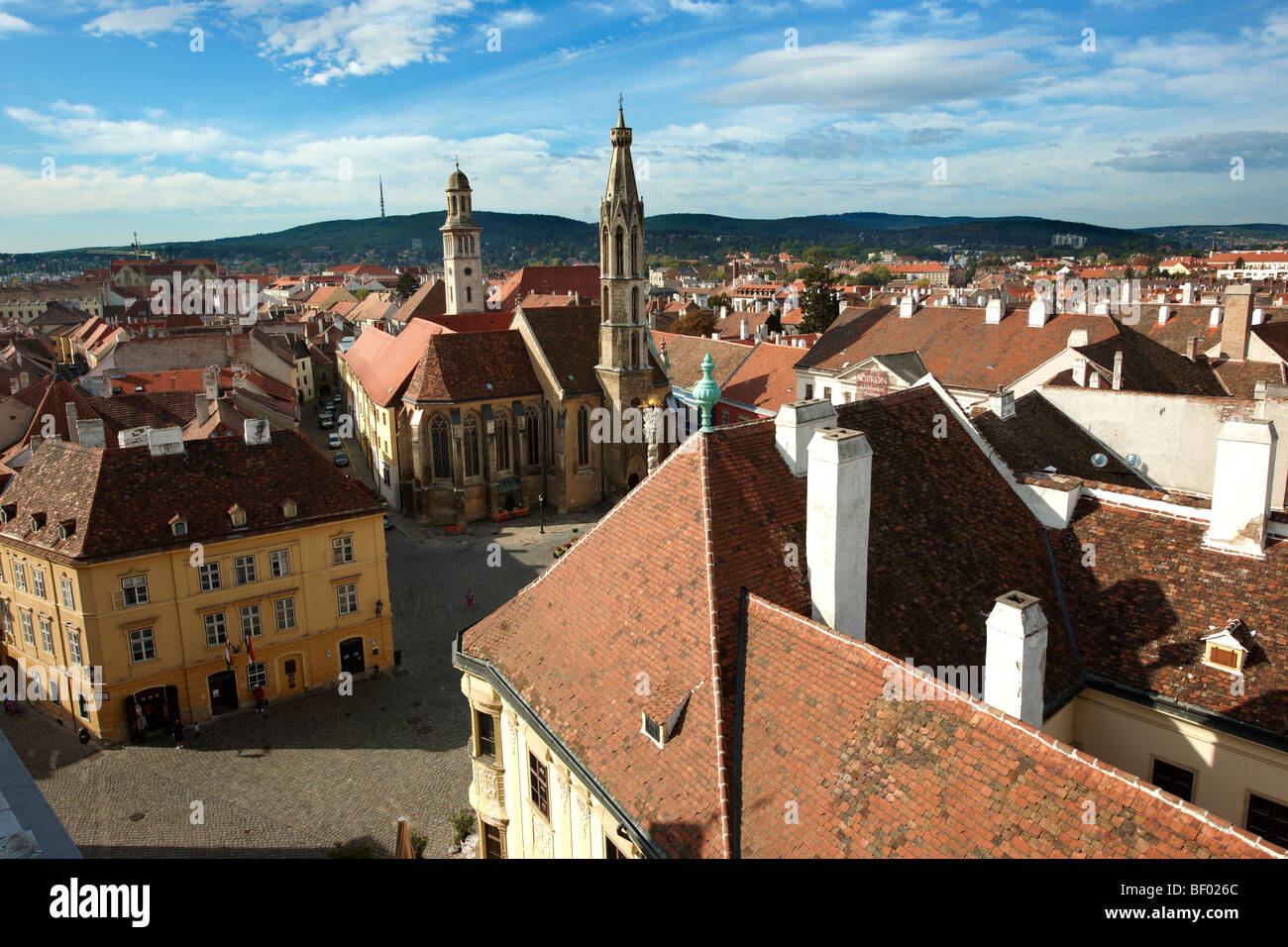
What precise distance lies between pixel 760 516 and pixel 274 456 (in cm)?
2196

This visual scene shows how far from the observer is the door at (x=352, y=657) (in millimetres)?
31125

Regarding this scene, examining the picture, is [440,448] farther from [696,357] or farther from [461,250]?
[461,250]

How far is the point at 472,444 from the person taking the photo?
5194cm

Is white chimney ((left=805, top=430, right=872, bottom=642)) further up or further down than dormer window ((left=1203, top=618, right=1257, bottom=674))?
further up

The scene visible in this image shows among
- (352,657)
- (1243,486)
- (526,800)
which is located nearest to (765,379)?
(352,657)

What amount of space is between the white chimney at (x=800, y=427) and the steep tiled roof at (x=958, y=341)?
30.6 meters

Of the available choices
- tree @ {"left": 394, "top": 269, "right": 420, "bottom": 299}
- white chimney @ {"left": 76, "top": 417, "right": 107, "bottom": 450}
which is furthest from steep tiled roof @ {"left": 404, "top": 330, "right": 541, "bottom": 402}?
tree @ {"left": 394, "top": 269, "right": 420, "bottom": 299}

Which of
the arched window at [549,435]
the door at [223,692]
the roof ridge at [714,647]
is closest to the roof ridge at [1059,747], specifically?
the roof ridge at [714,647]

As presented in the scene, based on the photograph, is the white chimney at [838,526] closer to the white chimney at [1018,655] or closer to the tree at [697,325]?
the white chimney at [1018,655]

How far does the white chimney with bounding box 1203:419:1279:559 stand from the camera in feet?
47.9

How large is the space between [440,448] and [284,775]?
28.2 meters

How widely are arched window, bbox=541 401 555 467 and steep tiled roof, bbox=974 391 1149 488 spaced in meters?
32.2

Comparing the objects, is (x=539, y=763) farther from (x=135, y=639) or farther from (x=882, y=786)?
(x=135, y=639)

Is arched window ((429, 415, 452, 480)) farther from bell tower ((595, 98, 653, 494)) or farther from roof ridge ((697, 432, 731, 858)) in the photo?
roof ridge ((697, 432, 731, 858))
